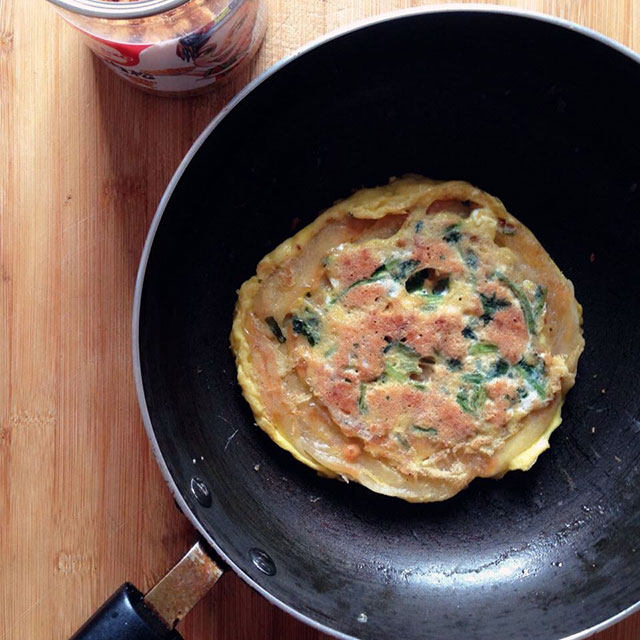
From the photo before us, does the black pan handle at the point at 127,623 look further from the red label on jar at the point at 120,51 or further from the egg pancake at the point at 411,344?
the red label on jar at the point at 120,51

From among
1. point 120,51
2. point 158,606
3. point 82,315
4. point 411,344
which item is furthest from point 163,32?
point 158,606

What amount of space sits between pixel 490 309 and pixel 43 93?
0.85m

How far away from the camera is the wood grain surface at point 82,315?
51.6 inches

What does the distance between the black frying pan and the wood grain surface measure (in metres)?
0.10

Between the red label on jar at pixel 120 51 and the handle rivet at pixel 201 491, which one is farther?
the handle rivet at pixel 201 491

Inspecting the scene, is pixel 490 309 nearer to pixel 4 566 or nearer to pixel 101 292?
pixel 101 292

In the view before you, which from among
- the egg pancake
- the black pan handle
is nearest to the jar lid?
the egg pancake

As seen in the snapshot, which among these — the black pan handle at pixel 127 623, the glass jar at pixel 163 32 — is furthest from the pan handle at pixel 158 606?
the glass jar at pixel 163 32

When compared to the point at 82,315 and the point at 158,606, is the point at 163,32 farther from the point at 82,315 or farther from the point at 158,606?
the point at 158,606

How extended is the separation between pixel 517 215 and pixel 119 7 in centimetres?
77

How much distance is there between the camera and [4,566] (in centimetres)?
135

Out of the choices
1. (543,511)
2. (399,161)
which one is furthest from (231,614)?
(399,161)

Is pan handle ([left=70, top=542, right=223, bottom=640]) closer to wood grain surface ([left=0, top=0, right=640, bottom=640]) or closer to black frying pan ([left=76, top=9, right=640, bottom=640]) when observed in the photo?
black frying pan ([left=76, top=9, right=640, bottom=640])

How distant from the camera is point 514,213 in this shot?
140 cm
